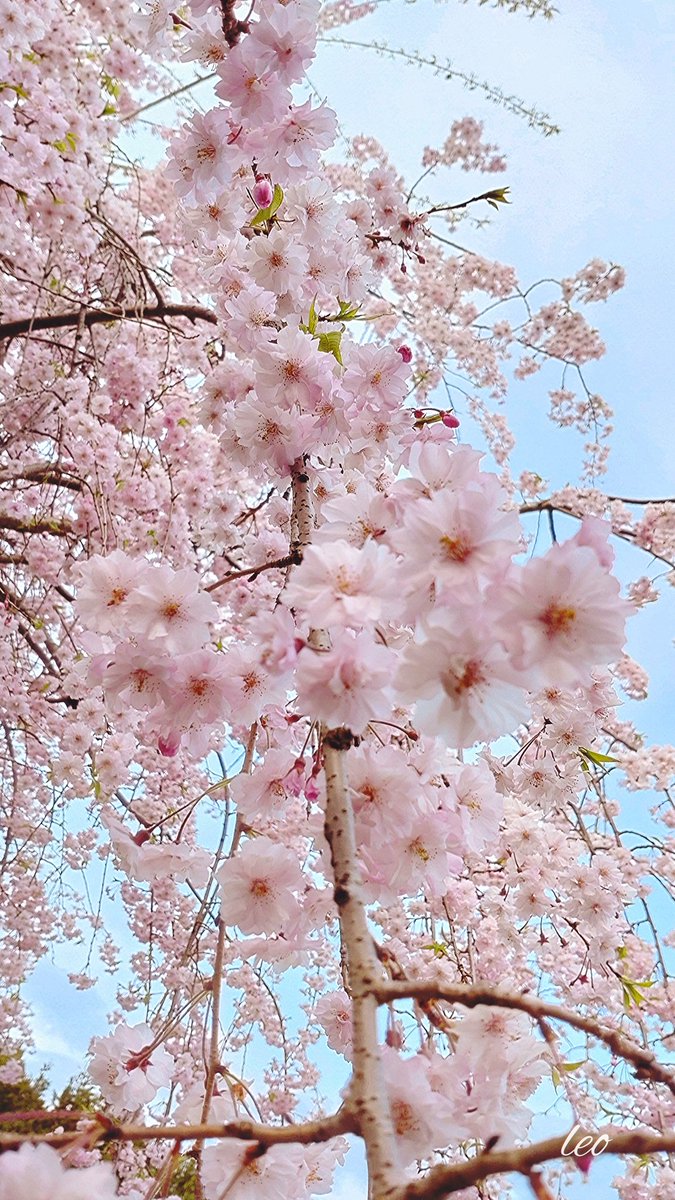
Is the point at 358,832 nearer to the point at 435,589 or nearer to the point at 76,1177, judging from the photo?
the point at 435,589

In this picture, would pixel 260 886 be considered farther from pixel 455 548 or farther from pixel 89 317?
pixel 89 317

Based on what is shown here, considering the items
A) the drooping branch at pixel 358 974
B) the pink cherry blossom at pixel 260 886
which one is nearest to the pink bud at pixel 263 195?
the drooping branch at pixel 358 974

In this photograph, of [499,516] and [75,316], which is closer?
[499,516]

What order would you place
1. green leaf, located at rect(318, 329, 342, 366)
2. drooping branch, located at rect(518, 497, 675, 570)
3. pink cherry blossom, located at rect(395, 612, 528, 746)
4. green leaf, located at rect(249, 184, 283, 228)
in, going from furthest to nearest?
drooping branch, located at rect(518, 497, 675, 570) < green leaf, located at rect(249, 184, 283, 228) < green leaf, located at rect(318, 329, 342, 366) < pink cherry blossom, located at rect(395, 612, 528, 746)

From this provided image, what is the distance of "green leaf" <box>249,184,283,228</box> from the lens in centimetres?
177

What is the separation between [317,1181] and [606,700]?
1.54 metres

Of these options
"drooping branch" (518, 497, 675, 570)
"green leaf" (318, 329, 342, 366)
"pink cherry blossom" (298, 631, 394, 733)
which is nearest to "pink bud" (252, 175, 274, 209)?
"green leaf" (318, 329, 342, 366)

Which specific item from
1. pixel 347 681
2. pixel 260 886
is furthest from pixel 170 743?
pixel 347 681

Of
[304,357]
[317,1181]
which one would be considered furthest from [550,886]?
[304,357]

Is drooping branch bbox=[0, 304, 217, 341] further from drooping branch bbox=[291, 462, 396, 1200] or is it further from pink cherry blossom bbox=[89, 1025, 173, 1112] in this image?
drooping branch bbox=[291, 462, 396, 1200]

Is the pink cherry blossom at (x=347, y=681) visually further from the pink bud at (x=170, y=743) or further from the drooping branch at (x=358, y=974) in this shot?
the pink bud at (x=170, y=743)

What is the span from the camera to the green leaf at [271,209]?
1772 millimetres

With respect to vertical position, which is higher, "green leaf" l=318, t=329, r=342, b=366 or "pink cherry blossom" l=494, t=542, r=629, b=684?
"green leaf" l=318, t=329, r=342, b=366

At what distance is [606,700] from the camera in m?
2.40
